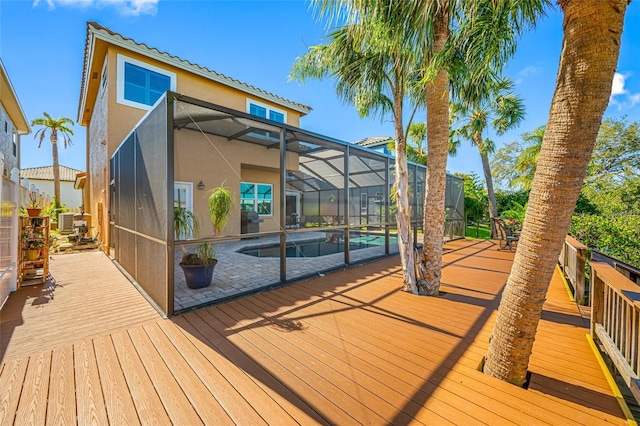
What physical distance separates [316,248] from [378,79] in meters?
7.24

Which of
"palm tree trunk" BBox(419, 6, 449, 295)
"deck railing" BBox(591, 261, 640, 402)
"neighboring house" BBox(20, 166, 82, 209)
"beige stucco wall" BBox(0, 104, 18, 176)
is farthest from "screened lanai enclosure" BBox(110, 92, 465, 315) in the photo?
"neighboring house" BBox(20, 166, 82, 209)

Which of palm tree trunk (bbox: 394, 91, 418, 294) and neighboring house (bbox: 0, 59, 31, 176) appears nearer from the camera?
palm tree trunk (bbox: 394, 91, 418, 294)

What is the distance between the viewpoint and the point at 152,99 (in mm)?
7723

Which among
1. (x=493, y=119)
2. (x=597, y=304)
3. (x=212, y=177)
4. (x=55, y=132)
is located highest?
(x=55, y=132)

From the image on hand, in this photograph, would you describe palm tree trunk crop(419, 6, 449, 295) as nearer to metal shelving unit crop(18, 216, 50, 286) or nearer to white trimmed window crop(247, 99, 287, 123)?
metal shelving unit crop(18, 216, 50, 286)

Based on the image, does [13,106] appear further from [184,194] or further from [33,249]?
[33,249]

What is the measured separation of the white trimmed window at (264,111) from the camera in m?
10.1

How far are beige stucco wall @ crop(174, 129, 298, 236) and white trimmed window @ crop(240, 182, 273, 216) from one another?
333mm

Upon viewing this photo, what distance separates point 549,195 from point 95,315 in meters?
5.19

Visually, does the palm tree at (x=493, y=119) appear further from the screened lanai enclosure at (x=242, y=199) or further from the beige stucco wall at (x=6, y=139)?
the beige stucco wall at (x=6, y=139)

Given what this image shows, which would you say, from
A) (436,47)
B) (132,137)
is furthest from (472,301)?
(132,137)

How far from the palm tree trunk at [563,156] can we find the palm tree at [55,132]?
2286 cm

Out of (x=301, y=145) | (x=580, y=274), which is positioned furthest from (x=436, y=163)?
(x=301, y=145)

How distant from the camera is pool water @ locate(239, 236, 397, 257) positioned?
30.3 feet
